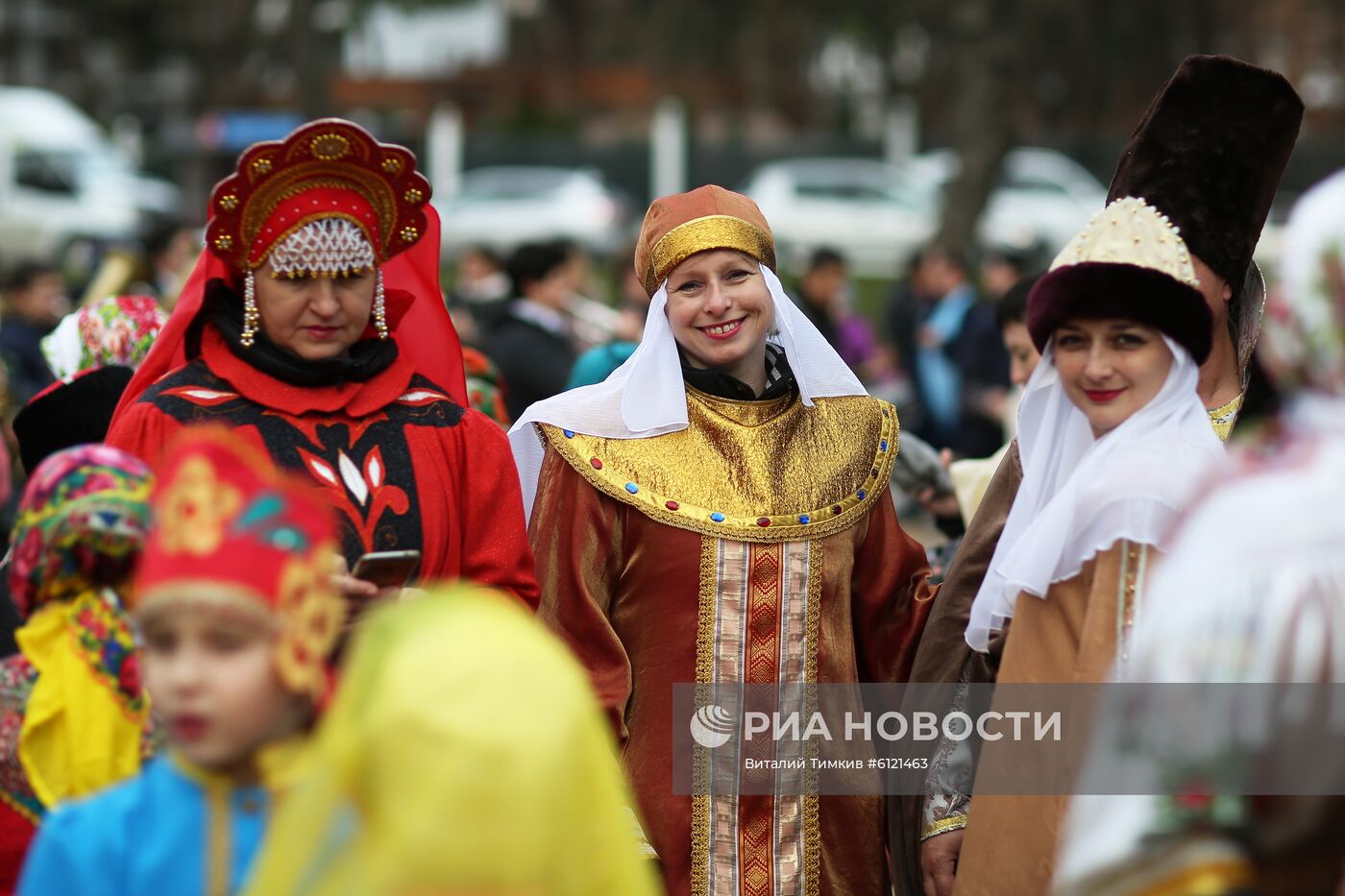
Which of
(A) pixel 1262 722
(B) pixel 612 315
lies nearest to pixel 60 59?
(B) pixel 612 315

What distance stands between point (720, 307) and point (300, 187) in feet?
2.93

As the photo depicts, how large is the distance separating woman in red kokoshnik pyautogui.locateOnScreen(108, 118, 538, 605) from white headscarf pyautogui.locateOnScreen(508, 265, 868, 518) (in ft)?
0.92

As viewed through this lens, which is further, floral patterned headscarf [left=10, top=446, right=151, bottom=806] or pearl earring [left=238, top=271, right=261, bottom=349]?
pearl earring [left=238, top=271, right=261, bottom=349]

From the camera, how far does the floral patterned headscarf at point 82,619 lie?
2.71 meters

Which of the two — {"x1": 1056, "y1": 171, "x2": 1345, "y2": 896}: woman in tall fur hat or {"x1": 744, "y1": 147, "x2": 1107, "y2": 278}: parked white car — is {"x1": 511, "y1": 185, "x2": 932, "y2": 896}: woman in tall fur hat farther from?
{"x1": 744, "y1": 147, "x2": 1107, "y2": 278}: parked white car

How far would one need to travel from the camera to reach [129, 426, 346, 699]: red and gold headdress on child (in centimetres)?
222

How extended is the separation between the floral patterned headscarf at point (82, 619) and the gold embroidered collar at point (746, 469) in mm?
1263

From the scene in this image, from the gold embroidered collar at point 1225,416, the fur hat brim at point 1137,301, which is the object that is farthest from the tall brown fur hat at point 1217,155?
the fur hat brim at point 1137,301

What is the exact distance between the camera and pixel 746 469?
3904 millimetres

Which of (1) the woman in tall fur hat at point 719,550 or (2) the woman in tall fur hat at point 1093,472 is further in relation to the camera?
(1) the woman in tall fur hat at point 719,550

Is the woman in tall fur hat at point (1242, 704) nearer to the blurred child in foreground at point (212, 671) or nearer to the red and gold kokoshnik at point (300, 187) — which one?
the blurred child in foreground at point (212, 671)

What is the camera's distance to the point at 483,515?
11.8 feet

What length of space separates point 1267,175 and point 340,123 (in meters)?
1.88

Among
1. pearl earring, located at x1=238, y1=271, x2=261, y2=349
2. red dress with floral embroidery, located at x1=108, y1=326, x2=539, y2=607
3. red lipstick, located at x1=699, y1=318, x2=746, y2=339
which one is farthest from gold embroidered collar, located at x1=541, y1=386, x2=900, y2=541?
pearl earring, located at x1=238, y1=271, x2=261, y2=349
